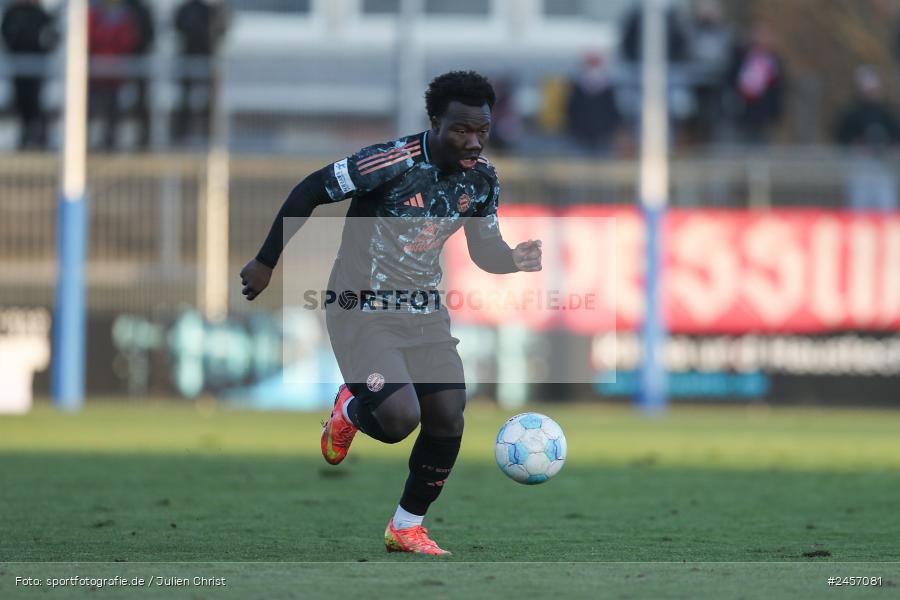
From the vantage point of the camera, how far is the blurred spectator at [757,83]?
881 inches

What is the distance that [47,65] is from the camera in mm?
23562

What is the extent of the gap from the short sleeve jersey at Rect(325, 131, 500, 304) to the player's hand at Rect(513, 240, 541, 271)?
325 millimetres

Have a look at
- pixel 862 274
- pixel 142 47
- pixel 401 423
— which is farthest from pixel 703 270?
pixel 401 423

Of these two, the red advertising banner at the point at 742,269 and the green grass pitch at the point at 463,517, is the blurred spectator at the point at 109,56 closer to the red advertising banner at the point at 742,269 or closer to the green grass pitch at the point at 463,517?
the red advertising banner at the point at 742,269

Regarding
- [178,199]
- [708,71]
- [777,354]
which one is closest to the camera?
[777,354]

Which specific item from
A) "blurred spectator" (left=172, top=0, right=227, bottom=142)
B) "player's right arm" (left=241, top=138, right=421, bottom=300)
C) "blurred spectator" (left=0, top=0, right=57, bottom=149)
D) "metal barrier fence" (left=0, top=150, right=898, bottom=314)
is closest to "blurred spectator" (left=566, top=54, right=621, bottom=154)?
"metal barrier fence" (left=0, top=150, right=898, bottom=314)

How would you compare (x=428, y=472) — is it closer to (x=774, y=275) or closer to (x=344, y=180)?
(x=344, y=180)

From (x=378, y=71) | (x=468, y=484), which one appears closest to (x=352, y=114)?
(x=378, y=71)

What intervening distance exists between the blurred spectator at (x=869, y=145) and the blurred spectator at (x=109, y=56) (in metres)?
10.0

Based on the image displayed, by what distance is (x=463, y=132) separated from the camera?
757cm

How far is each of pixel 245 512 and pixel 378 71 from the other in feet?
61.7

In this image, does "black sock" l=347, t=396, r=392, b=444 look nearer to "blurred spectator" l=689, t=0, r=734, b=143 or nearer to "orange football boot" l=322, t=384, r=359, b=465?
"orange football boot" l=322, t=384, r=359, b=465

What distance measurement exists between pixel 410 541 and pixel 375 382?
760mm

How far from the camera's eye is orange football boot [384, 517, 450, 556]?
297 inches
